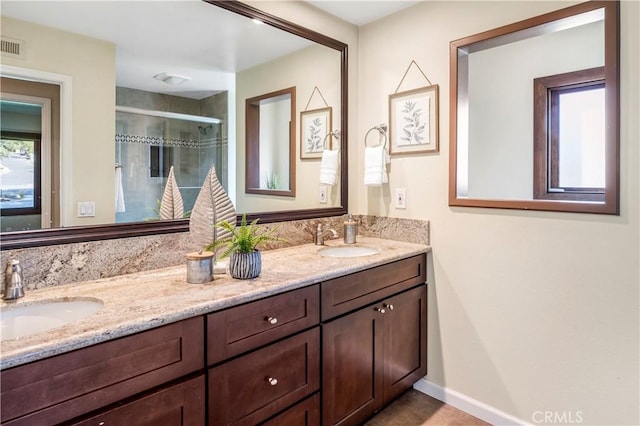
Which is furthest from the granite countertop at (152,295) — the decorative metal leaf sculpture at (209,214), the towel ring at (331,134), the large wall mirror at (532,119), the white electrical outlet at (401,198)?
the large wall mirror at (532,119)

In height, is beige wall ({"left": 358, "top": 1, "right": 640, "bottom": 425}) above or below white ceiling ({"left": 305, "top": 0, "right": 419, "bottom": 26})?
below

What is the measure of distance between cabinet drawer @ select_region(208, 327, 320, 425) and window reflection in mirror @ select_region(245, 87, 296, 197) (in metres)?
0.89

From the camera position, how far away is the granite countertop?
0.88 meters

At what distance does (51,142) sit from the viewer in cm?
134

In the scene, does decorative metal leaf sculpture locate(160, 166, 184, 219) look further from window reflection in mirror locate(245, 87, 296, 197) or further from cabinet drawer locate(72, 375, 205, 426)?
cabinet drawer locate(72, 375, 205, 426)

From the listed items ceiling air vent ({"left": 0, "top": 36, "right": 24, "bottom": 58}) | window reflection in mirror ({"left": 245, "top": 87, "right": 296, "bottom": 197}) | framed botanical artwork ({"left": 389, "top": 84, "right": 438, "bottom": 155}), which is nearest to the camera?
ceiling air vent ({"left": 0, "top": 36, "right": 24, "bottom": 58})

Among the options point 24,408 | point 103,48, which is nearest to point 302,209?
point 103,48

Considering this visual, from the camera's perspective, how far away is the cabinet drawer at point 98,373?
0.84m

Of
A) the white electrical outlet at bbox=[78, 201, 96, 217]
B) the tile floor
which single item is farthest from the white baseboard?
the white electrical outlet at bbox=[78, 201, 96, 217]

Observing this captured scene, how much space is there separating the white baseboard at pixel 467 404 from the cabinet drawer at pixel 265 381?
→ 960 millimetres

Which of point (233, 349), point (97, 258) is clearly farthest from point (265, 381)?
point (97, 258)

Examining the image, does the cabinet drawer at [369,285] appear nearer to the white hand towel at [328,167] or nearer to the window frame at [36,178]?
the white hand towel at [328,167]

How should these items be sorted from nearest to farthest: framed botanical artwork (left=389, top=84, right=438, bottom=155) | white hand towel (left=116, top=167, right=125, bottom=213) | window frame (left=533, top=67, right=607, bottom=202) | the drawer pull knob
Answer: the drawer pull knob
white hand towel (left=116, top=167, right=125, bottom=213)
framed botanical artwork (left=389, top=84, right=438, bottom=155)
window frame (left=533, top=67, right=607, bottom=202)

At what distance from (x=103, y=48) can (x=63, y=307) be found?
38.9 inches
